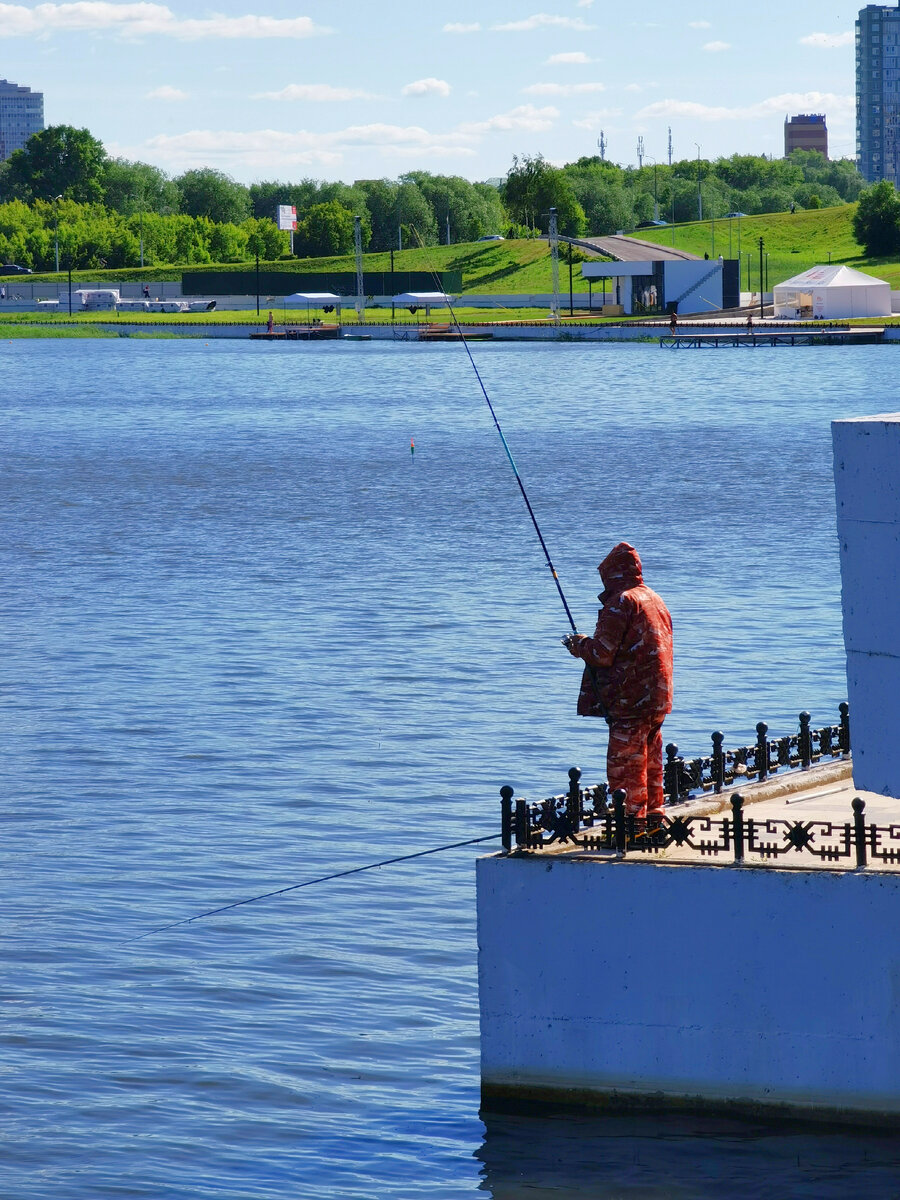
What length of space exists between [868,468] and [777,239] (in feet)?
512

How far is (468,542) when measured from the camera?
35.3 meters

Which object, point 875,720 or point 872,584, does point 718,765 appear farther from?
point 872,584

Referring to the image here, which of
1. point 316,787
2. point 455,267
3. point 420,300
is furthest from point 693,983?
point 455,267

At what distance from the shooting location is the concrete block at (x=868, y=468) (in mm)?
8461

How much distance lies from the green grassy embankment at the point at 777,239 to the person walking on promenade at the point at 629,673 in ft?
449

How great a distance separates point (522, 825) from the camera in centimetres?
871

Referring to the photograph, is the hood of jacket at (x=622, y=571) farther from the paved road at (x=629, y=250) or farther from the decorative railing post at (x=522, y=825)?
the paved road at (x=629, y=250)

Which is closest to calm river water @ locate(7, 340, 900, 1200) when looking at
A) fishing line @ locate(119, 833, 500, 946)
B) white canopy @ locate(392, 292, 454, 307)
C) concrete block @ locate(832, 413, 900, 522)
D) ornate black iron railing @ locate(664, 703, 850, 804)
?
fishing line @ locate(119, 833, 500, 946)

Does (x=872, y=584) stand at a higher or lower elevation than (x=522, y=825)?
higher

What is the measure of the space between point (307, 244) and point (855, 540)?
177009mm

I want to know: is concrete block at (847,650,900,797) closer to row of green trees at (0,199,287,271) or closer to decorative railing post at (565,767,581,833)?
decorative railing post at (565,767,581,833)

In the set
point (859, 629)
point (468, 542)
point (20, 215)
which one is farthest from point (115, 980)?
point (20, 215)

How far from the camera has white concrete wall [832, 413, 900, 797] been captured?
8.53 m

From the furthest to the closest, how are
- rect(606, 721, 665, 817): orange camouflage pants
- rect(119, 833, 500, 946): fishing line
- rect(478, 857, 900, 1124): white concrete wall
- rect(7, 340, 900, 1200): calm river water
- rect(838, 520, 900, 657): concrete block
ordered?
rect(119, 833, 500, 946): fishing line < rect(7, 340, 900, 1200): calm river water < rect(606, 721, 665, 817): orange camouflage pants < rect(838, 520, 900, 657): concrete block < rect(478, 857, 900, 1124): white concrete wall
